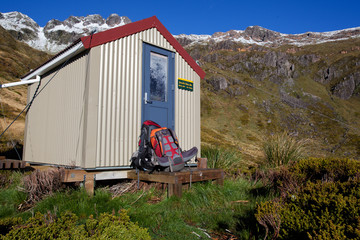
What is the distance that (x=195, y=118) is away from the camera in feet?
24.1

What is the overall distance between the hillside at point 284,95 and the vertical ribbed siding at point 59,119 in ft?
95.8

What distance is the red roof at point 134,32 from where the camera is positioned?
5.64 metres

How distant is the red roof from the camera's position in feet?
18.5

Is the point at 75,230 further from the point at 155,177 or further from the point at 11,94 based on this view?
the point at 11,94

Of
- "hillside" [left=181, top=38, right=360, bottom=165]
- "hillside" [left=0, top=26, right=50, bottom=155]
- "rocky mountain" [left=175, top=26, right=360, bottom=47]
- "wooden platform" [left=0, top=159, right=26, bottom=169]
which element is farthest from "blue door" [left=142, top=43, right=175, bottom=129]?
"rocky mountain" [left=175, top=26, right=360, bottom=47]

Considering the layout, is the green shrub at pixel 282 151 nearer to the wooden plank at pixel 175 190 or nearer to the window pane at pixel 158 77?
the window pane at pixel 158 77

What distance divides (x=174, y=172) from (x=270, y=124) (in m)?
55.8

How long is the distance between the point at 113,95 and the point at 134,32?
151cm

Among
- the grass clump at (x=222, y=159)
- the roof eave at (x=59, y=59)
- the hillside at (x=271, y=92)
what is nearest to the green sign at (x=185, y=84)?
the grass clump at (x=222, y=159)

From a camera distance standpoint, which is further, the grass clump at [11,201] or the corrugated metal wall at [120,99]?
the corrugated metal wall at [120,99]

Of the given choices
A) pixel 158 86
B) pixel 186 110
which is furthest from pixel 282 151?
pixel 158 86

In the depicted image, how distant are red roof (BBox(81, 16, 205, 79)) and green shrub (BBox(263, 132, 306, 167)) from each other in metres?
2.64

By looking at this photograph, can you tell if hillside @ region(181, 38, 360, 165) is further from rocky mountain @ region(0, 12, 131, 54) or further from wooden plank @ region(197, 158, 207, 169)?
rocky mountain @ region(0, 12, 131, 54)

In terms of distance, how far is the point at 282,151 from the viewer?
7.57 metres
